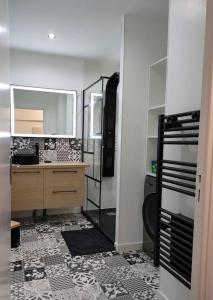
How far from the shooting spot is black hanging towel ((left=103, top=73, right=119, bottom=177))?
341 cm

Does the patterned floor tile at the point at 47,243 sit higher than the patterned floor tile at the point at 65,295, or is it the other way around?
the patterned floor tile at the point at 65,295

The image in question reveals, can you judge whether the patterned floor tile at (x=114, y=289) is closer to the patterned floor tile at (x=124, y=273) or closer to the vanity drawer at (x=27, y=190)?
the patterned floor tile at (x=124, y=273)

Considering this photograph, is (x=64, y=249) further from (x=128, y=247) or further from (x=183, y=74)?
(x=183, y=74)

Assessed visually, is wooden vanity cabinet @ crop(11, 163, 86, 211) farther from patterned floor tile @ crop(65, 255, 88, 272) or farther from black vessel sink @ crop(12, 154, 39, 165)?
patterned floor tile @ crop(65, 255, 88, 272)

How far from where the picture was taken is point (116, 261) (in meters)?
2.40

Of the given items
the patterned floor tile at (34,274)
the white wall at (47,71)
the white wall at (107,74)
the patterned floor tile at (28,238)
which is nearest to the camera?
the patterned floor tile at (34,274)

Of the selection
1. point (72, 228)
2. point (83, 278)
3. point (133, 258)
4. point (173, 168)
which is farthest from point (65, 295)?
point (72, 228)

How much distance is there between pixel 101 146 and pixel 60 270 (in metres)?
1.62

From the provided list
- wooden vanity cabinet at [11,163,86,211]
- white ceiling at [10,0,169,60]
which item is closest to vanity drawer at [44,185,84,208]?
wooden vanity cabinet at [11,163,86,211]

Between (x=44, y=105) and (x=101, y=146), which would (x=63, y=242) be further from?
(x=44, y=105)

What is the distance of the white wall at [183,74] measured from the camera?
4.69 feet

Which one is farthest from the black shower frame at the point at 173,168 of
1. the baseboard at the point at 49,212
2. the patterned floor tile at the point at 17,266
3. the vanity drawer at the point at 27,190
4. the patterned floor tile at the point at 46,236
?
the baseboard at the point at 49,212

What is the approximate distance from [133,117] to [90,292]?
1688mm

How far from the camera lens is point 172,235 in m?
1.57
